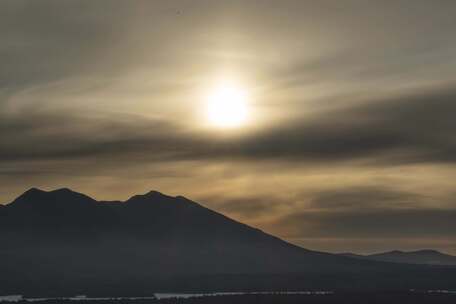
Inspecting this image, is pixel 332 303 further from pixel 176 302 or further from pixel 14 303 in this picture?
pixel 14 303

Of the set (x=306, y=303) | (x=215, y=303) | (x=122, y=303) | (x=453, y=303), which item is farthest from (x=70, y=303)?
(x=453, y=303)

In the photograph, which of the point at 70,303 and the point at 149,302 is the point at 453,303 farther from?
the point at 70,303

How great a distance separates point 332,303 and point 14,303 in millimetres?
71309

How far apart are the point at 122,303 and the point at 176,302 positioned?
12.0 m

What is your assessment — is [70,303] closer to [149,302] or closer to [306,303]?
[149,302]

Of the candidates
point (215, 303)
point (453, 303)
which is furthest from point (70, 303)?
point (453, 303)

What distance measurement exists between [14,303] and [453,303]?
3863 inches

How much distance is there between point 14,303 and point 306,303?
215ft

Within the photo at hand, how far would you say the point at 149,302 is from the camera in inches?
7864

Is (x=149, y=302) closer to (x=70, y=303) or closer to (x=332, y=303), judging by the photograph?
(x=70, y=303)

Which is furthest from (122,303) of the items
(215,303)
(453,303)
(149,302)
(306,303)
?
(453,303)

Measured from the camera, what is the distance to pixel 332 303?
198 metres

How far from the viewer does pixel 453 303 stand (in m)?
197

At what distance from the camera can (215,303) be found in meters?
199
